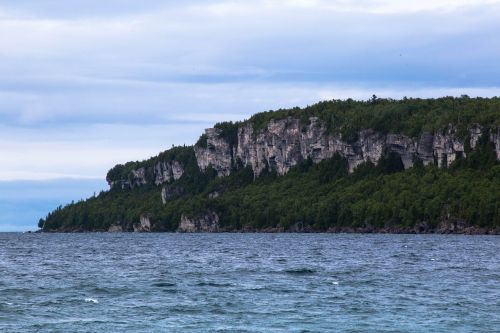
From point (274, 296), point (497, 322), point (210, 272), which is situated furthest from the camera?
point (210, 272)

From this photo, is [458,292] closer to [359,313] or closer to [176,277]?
[359,313]

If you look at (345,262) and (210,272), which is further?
(345,262)

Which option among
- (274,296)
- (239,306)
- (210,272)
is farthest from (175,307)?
(210,272)

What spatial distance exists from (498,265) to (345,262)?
14.9 m

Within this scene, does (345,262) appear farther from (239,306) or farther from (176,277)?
(239,306)

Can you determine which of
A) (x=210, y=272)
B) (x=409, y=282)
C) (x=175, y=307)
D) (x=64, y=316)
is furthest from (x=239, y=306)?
(x=210, y=272)

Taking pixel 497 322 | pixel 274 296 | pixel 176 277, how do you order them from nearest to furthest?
pixel 497 322 < pixel 274 296 < pixel 176 277

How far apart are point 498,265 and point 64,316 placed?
51.2 metres

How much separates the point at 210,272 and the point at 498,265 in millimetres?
26808

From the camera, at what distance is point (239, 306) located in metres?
61.0

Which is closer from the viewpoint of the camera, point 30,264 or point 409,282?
point 409,282

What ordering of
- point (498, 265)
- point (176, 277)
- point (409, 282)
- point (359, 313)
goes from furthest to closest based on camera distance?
point (498, 265) < point (176, 277) < point (409, 282) < point (359, 313)

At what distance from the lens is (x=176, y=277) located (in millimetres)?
81875

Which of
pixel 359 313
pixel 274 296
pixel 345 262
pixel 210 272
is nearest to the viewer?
pixel 359 313
